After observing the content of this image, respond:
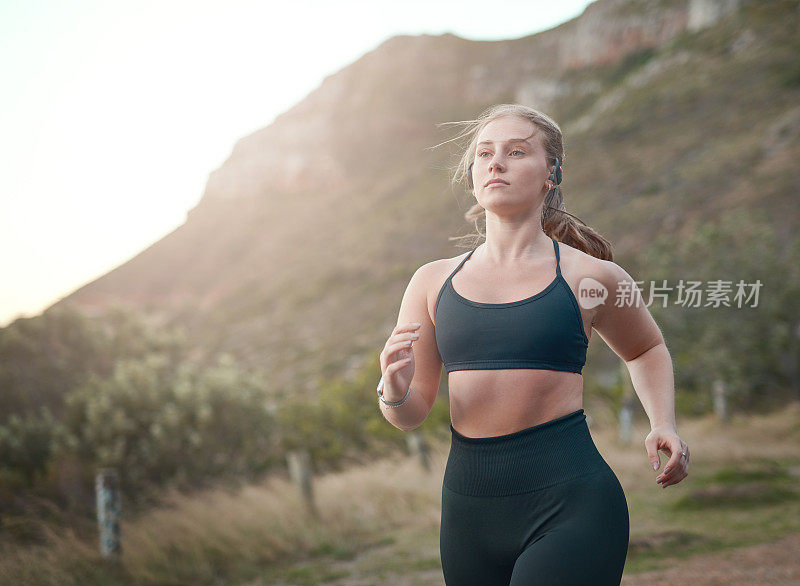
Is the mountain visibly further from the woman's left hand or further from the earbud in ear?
the woman's left hand

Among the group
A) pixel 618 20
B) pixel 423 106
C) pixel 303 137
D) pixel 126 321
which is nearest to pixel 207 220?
pixel 303 137

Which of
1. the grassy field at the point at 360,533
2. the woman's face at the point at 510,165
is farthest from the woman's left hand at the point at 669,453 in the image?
the grassy field at the point at 360,533

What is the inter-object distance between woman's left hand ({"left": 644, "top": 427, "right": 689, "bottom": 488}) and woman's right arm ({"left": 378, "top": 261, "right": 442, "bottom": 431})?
0.64 m

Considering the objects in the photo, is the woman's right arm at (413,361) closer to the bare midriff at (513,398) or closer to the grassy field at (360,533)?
the bare midriff at (513,398)

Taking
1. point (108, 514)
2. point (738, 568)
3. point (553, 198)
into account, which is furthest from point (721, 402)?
point (553, 198)

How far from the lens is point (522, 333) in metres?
1.92

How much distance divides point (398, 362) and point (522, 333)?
15.1 inches

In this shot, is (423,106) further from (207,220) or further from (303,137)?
(207,220)

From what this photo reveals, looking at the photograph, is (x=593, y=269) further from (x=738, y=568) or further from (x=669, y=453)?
(x=738, y=568)

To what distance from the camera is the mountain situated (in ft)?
115

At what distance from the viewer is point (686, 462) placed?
1890mm

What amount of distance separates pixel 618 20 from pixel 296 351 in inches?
1755

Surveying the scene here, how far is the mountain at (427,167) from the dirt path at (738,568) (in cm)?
367

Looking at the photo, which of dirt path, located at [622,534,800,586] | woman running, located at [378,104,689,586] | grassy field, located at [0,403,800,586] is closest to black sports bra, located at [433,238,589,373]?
woman running, located at [378,104,689,586]
